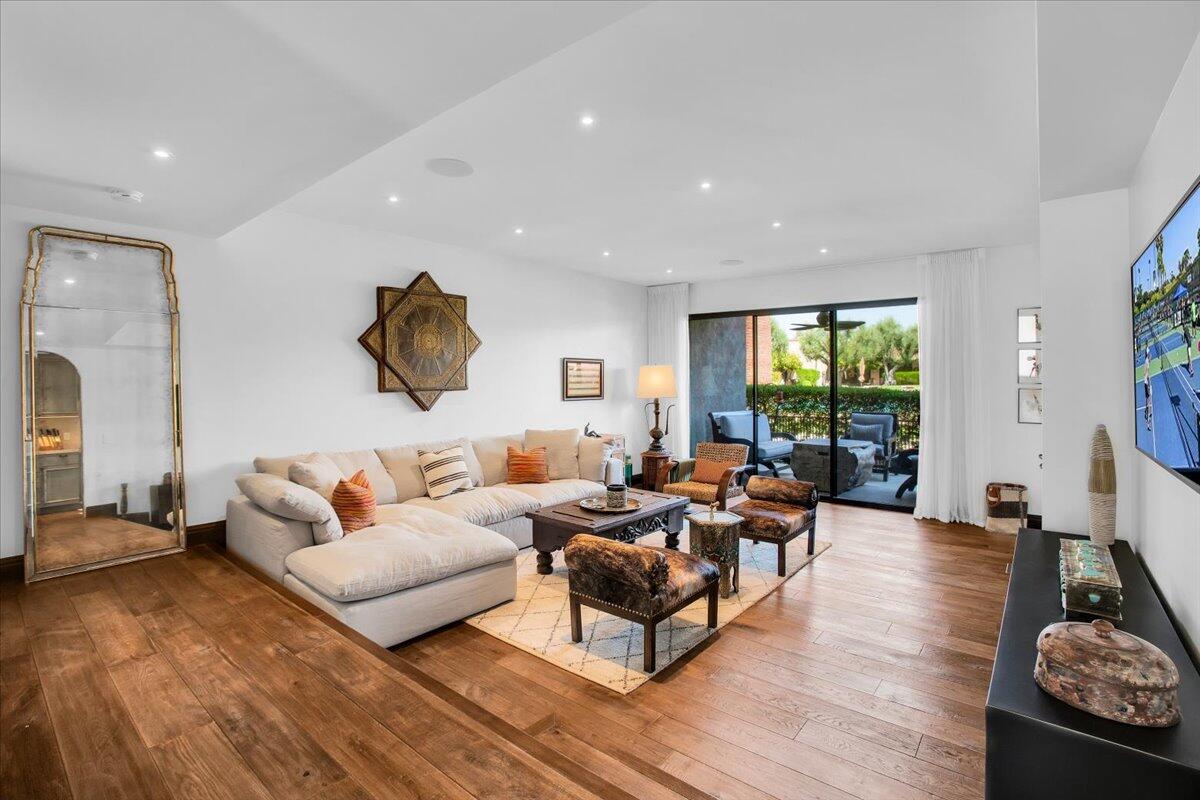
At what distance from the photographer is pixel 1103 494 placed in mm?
2707

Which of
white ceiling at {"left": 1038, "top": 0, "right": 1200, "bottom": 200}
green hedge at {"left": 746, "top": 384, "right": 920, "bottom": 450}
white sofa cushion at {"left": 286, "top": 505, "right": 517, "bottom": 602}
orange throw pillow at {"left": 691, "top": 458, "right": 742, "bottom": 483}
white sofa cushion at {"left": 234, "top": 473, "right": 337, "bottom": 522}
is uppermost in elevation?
white ceiling at {"left": 1038, "top": 0, "right": 1200, "bottom": 200}

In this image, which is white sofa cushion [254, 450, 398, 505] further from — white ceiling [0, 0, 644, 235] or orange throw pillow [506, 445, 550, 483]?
white ceiling [0, 0, 644, 235]

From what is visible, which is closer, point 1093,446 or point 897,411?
point 1093,446

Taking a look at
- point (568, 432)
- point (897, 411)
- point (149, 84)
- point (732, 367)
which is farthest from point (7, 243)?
point (897, 411)

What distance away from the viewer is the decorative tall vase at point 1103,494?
2695 mm

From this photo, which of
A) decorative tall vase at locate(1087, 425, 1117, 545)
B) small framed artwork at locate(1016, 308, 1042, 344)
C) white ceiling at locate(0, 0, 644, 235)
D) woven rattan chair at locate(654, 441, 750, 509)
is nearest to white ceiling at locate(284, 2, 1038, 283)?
white ceiling at locate(0, 0, 644, 235)

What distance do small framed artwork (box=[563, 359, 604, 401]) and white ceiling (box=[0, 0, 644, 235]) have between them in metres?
4.09

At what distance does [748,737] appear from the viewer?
2246mm

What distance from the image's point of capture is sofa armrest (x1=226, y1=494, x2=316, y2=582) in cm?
329

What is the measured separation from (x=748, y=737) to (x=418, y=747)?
1267 mm

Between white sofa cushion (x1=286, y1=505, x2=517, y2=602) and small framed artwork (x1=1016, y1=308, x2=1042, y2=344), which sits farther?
small framed artwork (x1=1016, y1=308, x2=1042, y2=344)

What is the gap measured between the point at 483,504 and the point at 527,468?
0.93m

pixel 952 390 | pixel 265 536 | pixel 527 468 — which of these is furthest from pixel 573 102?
pixel 952 390

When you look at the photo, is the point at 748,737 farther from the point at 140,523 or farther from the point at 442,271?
the point at 442,271
